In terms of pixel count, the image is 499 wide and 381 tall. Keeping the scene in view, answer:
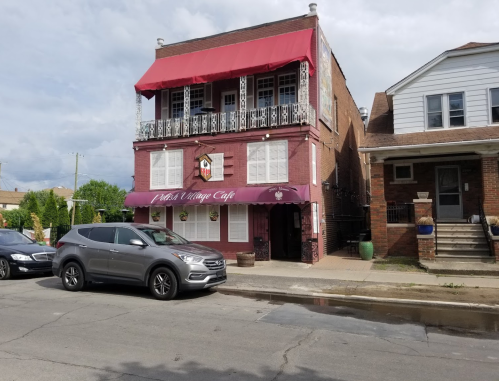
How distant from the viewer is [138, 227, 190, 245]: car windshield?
378 inches

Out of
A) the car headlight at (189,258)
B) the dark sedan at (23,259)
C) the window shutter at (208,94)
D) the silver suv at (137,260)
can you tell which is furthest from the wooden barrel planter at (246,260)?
the window shutter at (208,94)

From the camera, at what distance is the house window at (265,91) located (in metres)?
18.0

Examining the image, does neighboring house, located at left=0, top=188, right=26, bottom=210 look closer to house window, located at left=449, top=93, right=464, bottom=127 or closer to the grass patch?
the grass patch

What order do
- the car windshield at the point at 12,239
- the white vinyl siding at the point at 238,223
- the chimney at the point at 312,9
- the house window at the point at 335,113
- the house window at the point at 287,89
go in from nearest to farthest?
the car windshield at the point at 12,239
the white vinyl siding at the point at 238,223
the chimney at the point at 312,9
the house window at the point at 287,89
the house window at the point at 335,113

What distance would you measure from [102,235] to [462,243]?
11.8 meters

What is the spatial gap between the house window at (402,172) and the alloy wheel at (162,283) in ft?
39.5

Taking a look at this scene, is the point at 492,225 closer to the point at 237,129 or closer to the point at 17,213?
the point at 237,129

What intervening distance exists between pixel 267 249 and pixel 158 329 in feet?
32.2

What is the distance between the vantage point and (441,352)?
551 cm

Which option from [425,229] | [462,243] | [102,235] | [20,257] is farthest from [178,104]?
[462,243]

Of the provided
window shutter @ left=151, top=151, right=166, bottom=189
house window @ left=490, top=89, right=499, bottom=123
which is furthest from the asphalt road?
house window @ left=490, top=89, right=499, bottom=123

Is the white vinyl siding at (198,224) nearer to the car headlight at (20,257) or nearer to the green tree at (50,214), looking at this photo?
the car headlight at (20,257)

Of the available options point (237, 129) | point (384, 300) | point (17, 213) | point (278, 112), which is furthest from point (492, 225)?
point (17, 213)

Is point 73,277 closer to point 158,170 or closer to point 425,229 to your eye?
point 158,170
